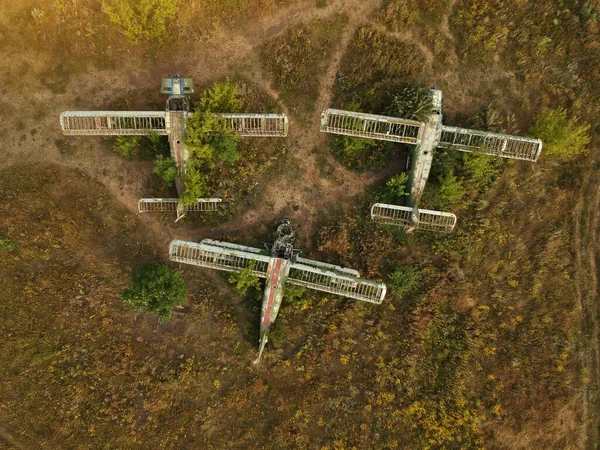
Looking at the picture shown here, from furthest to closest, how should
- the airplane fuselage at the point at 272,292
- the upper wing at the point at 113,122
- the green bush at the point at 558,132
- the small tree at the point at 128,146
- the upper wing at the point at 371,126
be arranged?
the small tree at the point at 128,146
the green bush at the point at 558,132
the airplane fuselage at the point at 272,292
the upper wing at the point at 371,126
the upper wing at the point at 113,122

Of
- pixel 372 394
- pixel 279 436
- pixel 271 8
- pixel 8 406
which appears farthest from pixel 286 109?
pixel 8 406

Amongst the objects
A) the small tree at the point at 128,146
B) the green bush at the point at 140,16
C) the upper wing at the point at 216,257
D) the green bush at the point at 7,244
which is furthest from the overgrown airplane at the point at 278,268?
the green bush at the point at 140,16

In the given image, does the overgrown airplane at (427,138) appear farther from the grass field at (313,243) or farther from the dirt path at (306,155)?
the dirt path at (306,155)

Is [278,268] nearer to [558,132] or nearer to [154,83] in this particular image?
[154,83]

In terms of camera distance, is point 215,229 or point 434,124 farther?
point 215,229

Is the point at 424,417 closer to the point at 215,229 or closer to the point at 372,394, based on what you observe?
the point at 372,394

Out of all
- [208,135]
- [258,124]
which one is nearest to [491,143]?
[258,124]
